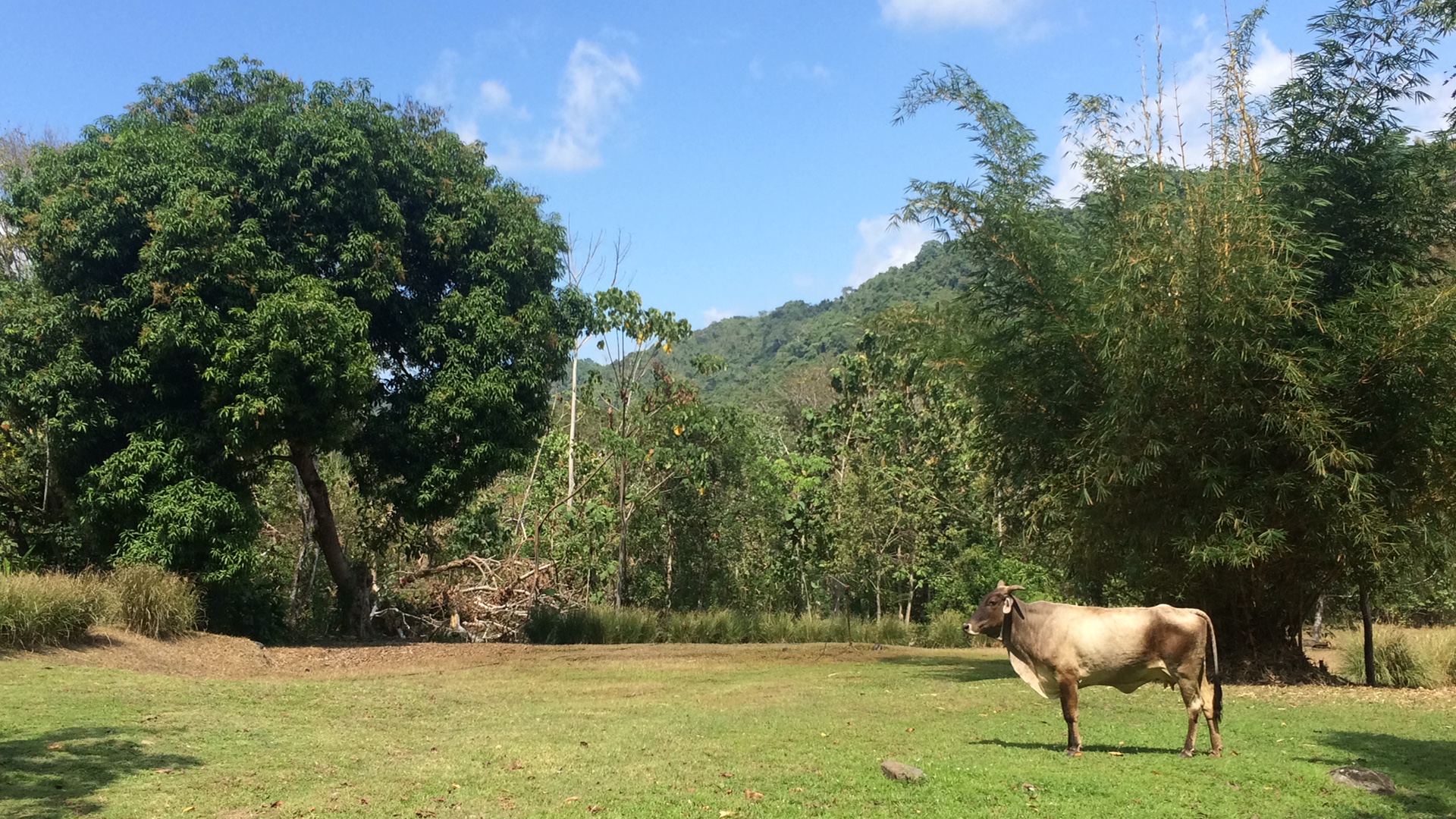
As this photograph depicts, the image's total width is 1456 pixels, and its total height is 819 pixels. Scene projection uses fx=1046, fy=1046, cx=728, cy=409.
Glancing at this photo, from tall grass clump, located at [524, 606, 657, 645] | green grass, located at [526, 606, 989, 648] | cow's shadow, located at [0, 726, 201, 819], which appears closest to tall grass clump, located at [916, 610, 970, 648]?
green grass, located at [526, 606, 989, 648]

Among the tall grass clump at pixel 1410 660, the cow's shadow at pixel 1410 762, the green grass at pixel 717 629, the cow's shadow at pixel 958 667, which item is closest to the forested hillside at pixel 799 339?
the green grass at pixel 717 629

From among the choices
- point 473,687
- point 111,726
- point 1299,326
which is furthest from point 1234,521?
point 111,726

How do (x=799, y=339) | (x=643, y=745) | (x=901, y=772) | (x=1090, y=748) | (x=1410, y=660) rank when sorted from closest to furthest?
(x=901, y=772)
(x=1090, y=748)
(x=643, y=745)
(x=1410, y=660)
(x=799, y=339)

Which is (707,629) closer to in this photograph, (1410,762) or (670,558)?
(670,558)

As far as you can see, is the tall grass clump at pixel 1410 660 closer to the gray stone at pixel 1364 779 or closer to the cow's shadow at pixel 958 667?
the cow's shadow at pixel 958 667

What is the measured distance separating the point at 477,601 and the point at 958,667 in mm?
10596

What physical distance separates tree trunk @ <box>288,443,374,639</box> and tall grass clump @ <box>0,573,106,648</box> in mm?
5267

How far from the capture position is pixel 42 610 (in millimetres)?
13156

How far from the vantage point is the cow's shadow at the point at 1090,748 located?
8.75 meters

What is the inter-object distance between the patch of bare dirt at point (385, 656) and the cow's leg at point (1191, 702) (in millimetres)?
9381

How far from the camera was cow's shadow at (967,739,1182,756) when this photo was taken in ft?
28.7

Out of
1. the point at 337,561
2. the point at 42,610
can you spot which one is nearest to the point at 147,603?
the point at 42,610

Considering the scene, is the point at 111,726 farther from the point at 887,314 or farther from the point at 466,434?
the point at 887,314

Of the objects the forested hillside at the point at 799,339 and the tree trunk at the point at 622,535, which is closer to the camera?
the tree trunk at the point at 622,535
